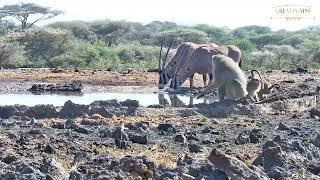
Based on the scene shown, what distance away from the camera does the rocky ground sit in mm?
6895

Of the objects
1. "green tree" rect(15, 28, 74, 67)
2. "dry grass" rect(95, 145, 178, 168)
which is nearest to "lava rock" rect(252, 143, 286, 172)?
"dry grass" rect(95, 145, 178, 168)

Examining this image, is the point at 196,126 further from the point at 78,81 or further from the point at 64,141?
the point at 78,81

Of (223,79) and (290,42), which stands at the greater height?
(223,79)

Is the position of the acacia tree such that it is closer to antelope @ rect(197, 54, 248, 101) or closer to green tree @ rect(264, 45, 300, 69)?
green tree @ rect(264, 45, 300, 69)

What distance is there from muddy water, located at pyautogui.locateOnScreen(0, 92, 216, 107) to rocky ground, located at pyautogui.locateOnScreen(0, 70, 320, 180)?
2.36 meters

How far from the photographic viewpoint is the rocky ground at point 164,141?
6.89 meters

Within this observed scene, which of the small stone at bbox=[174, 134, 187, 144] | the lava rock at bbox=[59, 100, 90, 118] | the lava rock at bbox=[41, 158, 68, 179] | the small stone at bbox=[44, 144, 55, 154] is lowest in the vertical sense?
the lava rock at bbox=[59, 100, 90, 118]

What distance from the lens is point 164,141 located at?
33.2 ft

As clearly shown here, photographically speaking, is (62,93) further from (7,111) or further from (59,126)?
(59,126)

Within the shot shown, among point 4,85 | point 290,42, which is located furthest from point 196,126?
point 290,42

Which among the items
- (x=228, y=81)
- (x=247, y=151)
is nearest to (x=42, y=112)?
(x=228, y=81)

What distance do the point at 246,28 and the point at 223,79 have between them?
55184mm

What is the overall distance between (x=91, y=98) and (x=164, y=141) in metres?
9.05

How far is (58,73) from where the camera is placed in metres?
26.2
